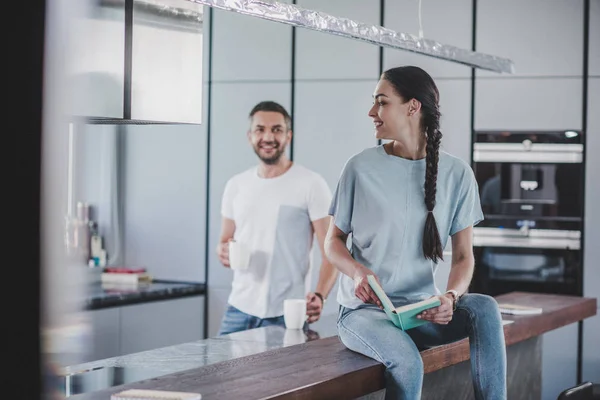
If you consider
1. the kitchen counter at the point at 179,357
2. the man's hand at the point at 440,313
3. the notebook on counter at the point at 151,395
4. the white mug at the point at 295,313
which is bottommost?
the kitchen counter at the point at 179,357

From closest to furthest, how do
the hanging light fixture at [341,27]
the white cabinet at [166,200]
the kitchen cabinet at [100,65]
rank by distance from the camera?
the kitchen cabinet at [100,65] → the hanging light fixture at [341,27] → the white cabinet at [166,200]

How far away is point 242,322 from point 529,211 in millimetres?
2005

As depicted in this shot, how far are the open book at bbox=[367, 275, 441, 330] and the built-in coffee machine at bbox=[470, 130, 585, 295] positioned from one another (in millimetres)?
2761

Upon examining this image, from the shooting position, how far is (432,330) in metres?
2.53

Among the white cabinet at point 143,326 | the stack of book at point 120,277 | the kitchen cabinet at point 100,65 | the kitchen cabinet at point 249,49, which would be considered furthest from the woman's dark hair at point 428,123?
the stack of book at point 120,277

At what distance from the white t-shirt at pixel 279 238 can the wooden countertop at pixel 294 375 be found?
3.23 feet

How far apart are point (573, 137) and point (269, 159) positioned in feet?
6.29

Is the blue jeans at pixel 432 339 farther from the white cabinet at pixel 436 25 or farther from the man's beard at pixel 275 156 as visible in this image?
the white cabinet at pixel 436 25

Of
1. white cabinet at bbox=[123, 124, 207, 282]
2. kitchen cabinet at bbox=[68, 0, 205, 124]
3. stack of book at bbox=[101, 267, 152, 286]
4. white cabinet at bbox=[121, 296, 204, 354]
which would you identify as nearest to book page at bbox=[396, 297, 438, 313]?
kitchen cabinet at bbox=[68, 0, 205, 124]

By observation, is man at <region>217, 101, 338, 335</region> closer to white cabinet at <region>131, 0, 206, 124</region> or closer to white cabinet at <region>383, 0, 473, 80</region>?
white cabinet at <region>131, 0, 206, 124</region>

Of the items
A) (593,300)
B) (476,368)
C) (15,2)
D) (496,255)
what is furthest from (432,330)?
(496,255)

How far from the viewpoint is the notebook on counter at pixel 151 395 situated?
1.78 metres

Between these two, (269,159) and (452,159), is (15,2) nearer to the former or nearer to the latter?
(452,159)

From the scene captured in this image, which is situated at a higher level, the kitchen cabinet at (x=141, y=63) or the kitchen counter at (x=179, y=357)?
the kitchen cabinet at (x=141, y=63)
